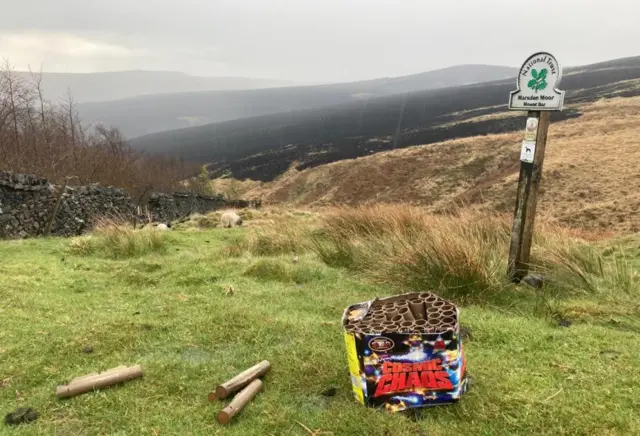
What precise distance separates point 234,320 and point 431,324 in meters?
2.54

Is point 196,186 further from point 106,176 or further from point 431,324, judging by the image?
point 431,324

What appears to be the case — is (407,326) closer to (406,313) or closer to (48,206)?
(406,313)

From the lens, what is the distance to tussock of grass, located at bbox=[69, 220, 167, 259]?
34.1 ft

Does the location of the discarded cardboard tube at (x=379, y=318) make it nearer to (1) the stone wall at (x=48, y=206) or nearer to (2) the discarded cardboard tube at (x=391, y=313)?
(2) the discarded cardboard tube at (x=391, y=313)

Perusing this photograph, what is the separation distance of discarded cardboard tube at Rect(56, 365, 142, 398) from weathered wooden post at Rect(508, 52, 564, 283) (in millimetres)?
5020

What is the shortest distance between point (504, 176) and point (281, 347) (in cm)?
3769

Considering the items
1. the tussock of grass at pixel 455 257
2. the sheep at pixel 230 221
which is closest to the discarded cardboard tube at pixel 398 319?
the tussock of grass at pixel 455 257

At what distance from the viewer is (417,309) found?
3.93 metres

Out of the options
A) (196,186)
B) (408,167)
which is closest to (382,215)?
(408,167)

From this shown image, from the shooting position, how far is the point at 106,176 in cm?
4522

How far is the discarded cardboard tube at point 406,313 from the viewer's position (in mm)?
3756

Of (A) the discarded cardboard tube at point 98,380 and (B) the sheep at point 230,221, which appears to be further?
(B) the sheep at point 230,221

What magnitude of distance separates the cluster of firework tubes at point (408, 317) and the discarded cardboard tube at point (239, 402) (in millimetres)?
870

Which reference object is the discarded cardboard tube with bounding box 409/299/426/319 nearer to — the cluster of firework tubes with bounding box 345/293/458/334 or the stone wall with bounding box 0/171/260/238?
the cluster of firework tubes with bounding box 345/293/458/334
